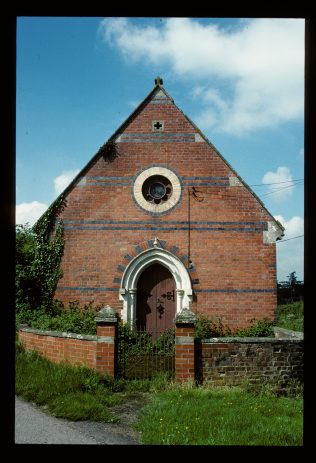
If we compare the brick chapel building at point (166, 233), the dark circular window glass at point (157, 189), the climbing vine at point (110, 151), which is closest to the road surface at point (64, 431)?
the brick chapel building at point (166, 233)

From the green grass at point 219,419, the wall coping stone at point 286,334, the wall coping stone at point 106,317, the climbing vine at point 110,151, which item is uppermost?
the climbing vine at point 110,151

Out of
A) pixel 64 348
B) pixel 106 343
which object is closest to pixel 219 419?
pixel 106 343

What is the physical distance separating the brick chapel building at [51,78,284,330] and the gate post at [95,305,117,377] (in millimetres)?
3850

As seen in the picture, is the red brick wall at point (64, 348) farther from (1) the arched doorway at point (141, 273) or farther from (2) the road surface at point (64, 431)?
(1) the arched doorway at point (141, 273)

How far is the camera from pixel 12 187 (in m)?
1.47

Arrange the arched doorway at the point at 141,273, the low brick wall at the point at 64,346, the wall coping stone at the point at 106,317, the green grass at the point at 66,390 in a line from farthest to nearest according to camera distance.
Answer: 1. the arched doorway at the point at 141,273
2. the low brick wall at the point at 64,346
3. the wall coping stone at the point at 106,317
4. the green grass at the point at 66,390

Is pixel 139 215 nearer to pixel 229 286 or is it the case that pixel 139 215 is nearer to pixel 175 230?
pixel 175 230

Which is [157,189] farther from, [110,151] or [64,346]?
[64,346]

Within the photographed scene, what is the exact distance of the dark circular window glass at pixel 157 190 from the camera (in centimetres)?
1332

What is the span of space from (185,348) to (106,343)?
1597 millimetres

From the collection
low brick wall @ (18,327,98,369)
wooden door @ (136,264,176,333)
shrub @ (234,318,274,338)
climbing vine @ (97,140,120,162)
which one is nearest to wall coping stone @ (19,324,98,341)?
low brick wall @ (18,327,98,369)

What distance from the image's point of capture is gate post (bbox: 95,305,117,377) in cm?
846

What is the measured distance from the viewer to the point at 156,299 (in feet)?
42.6

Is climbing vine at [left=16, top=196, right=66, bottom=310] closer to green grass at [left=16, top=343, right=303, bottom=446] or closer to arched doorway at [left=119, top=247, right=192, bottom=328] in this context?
arched doorway at [left=119, top=247, right=192, bottom=328]
